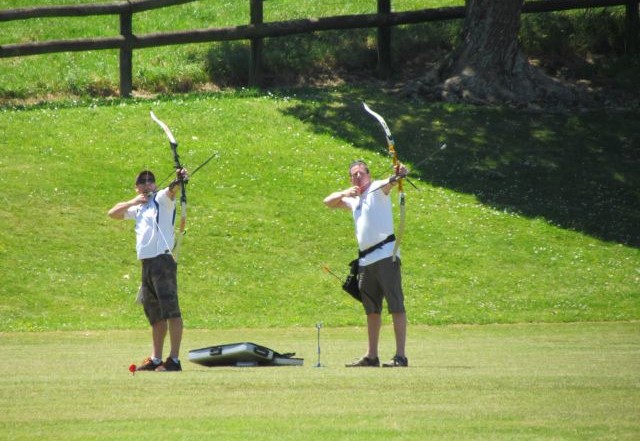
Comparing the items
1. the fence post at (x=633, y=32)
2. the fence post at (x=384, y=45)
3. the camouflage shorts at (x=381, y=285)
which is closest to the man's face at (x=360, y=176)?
the camouflage shorts at (x=381, y=285)

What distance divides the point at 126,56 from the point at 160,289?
1612cm

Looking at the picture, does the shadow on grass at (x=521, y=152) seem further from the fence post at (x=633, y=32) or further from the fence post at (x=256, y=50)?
the fence post at (x=633, y=32)

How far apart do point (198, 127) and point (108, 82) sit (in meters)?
4.49

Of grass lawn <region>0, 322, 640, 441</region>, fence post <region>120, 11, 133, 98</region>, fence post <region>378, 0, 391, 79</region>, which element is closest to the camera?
grass lawn <region>0, 322, 640, 441</region>

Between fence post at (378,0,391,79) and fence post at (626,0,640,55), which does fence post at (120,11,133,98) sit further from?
fence post at (626,0,640,55)

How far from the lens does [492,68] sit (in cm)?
2766

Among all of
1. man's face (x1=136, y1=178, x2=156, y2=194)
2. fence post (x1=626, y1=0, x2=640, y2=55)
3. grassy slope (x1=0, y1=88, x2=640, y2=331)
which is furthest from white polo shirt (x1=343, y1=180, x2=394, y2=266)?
fence post (x1=626, y1=0, x2=640, y2=55)

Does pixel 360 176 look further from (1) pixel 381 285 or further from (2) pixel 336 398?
(2) pixel 336 398

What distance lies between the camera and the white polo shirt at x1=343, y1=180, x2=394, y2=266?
1239cm

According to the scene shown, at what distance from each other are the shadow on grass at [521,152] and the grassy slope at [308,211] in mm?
45

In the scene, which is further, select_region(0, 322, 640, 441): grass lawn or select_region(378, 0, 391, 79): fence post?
select_region(378, 0, 391, 79): fence post

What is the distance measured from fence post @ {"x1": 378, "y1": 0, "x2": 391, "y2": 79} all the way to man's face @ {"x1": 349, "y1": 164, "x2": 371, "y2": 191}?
16.8 m

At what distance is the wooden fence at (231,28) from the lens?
2692 centimetres

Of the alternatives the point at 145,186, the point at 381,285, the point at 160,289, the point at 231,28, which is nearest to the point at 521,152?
the point at 231,28
